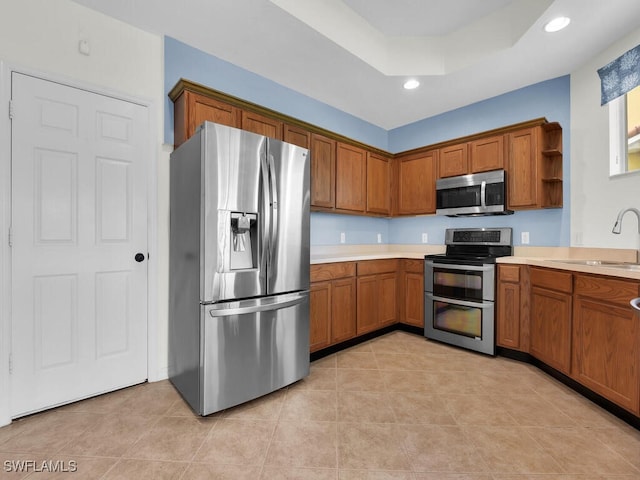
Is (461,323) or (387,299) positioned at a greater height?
(387,299)

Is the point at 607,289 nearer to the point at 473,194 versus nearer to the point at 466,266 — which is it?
the point at 466,266

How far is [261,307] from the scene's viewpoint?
6.70ft

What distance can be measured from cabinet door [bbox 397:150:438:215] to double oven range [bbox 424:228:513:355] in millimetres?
566

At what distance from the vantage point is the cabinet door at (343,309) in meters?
2.95

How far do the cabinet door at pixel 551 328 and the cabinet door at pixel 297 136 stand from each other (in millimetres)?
2541

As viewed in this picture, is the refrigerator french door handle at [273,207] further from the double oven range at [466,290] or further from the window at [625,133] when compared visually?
the window at [625,133]

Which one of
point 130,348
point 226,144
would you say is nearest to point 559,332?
point 226,144

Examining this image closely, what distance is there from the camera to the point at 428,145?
3.84m

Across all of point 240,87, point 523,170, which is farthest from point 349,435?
point 240,87

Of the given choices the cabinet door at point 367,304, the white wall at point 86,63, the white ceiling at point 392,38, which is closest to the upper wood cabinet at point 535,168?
the white ceiling at point 392,38

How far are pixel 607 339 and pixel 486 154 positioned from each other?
6.73 feet

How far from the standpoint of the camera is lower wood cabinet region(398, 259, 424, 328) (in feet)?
11.5

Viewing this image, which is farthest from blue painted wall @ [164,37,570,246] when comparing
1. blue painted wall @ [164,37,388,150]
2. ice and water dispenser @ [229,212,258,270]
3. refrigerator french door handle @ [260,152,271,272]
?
ice and water dispenser @ [229,212,258,270]

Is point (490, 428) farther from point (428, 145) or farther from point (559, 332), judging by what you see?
point (428, 145)
